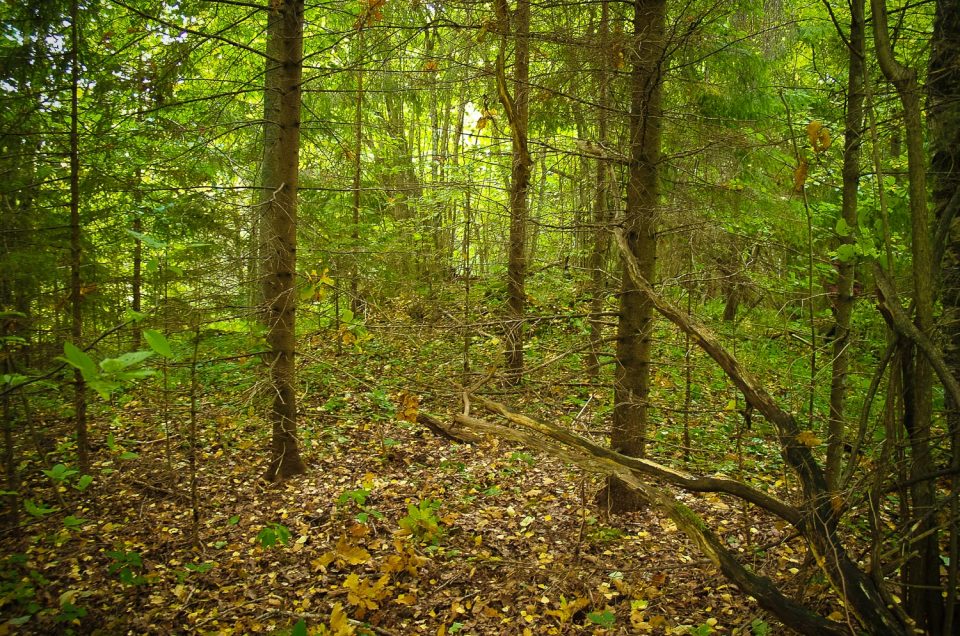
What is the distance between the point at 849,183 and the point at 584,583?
4241 mm

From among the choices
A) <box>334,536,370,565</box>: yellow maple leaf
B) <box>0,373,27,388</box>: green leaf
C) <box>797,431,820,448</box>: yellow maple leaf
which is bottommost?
<box>334,536,370,565</box>: yellow maple leaf

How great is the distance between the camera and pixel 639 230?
481 cm

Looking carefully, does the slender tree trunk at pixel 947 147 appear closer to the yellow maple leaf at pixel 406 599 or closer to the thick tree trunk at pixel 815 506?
the thick tree trunk at pixel 815 506

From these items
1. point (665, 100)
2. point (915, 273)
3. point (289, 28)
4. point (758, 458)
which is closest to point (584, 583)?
point (915, 273)

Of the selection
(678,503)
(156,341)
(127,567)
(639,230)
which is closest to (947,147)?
(639,230)

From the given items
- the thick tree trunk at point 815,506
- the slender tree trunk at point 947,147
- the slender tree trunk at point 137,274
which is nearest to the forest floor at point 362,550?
the thick tree trunk at point 815,506

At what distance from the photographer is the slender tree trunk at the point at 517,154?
4566mm

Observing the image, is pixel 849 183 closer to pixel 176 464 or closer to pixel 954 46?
pixel 954 46

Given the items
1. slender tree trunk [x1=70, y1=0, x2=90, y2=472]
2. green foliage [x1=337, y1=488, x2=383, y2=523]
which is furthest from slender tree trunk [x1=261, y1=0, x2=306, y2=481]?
slender tree trunk [x1=70, y1=0, x2=90, y2=472]

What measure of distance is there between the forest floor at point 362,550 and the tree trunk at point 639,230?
717 mm

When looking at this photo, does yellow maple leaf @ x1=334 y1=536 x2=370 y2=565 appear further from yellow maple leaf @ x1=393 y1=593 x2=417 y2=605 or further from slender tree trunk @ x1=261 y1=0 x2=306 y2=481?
slender tree trunk @ x1=261 y1=0 x2=306 y2=481

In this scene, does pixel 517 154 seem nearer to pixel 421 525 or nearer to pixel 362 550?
pixel 421 525

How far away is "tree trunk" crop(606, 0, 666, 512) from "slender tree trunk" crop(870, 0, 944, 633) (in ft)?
6.67

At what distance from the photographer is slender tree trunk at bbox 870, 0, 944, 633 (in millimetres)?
2584
